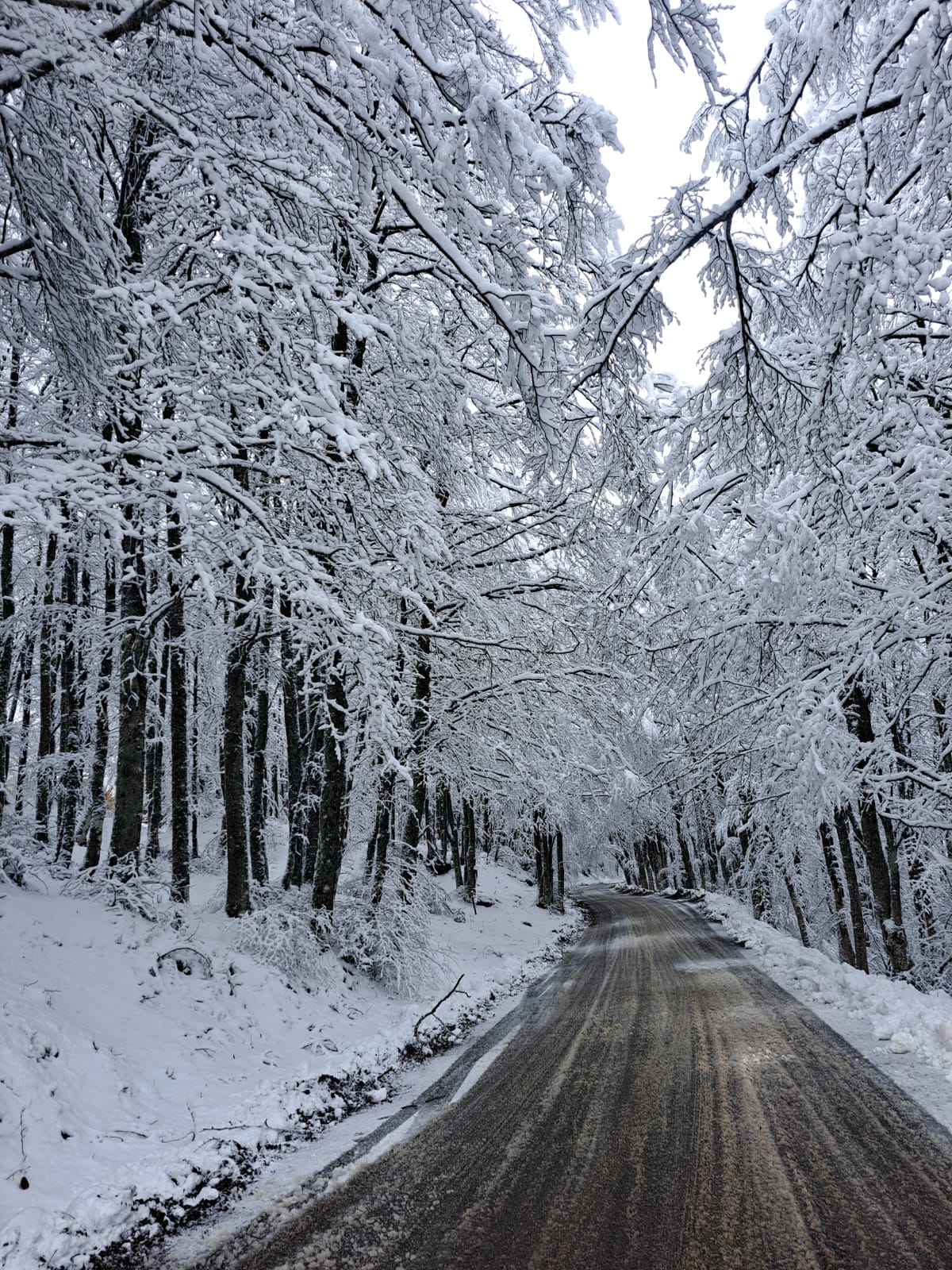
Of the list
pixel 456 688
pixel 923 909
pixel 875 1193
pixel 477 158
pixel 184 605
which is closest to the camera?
pixel 875 1193

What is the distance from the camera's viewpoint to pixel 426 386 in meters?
8.69

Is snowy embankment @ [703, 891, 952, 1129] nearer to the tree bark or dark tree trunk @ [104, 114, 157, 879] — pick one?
dark tree trunk @ [104, 114, 157, 879]

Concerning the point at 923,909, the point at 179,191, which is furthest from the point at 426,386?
the point at 923,909

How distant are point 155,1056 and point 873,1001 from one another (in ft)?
22.5

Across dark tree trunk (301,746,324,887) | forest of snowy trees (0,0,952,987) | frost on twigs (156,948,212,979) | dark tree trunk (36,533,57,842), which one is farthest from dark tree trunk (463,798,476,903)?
frost on twigs (156,948,212,979)

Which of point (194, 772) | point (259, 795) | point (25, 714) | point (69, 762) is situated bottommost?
point (259, 795)

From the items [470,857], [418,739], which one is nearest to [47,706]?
[418,739]

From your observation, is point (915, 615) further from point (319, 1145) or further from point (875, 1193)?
point (319, 1145)

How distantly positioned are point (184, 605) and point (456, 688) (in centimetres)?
556

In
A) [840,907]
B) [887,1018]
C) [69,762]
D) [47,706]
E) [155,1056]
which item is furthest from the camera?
[840,907]

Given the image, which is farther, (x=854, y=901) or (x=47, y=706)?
(x=47, y=706)

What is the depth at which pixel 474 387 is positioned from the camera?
379 inches

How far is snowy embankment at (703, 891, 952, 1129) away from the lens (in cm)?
457

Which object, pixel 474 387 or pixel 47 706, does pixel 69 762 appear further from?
pixel 474 387
